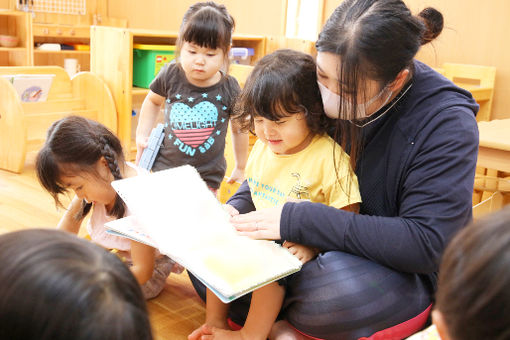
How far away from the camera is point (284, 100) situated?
114 centimetres

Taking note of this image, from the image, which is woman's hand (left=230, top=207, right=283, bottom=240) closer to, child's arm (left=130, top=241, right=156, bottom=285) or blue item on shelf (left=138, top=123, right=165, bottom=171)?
child's arm (left=130, top=241, right=156, bottom=285)

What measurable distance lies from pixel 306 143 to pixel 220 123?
0.66 m

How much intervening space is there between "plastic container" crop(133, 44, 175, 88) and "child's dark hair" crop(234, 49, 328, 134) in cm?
182

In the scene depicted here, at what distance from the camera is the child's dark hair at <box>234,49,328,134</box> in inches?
44.8

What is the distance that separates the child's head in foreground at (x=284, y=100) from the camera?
1140 millimetres

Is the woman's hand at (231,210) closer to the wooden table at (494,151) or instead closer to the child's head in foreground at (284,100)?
the child's head in foreground at (284,100)

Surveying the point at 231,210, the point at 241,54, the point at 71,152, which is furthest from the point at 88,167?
the point at 241,54

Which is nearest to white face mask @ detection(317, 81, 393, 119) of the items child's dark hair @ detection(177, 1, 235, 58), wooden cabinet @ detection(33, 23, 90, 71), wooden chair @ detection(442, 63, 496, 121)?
child's dark hair @ detection(177, 1, 235, 58)

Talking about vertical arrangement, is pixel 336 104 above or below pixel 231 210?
above

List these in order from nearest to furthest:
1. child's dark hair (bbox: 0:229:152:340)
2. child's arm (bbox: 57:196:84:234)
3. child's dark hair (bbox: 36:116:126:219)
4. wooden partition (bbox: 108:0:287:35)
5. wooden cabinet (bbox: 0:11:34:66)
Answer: child's dark hair (bbox: 0:229:152:340)
child's dark hair (bbox: 36:116:126:219)
child's arm (bbox: 57:196:84:234)
wooden cabinet (bbox: 0:11:34:66)
wooden partition (bbox: 108:0:287:35)

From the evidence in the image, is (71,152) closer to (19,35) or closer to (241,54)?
(241,54)

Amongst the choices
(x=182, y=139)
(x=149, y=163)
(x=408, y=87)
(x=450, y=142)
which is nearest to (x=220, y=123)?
(x=182, y=139)

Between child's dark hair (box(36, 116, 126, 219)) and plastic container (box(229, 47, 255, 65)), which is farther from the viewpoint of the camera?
plastic container (box(229, 47, 255, 65))

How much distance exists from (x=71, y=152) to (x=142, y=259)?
1.05ft
